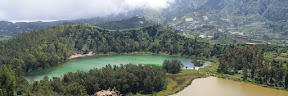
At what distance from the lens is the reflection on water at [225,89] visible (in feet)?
249

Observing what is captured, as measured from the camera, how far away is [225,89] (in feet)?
266

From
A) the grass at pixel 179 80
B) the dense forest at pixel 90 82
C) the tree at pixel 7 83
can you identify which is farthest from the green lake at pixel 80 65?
the tree at pixel 7 83

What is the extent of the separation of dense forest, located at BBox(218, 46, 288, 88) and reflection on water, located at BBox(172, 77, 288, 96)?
26.1 ft

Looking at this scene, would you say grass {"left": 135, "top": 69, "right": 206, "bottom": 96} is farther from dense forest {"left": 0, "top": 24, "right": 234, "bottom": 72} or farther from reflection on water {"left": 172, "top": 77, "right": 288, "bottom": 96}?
dense forest {"left": 0, "top": 24, "right": 234, "bottom": 72}

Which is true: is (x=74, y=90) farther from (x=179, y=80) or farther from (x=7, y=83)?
(x=179, y=80)

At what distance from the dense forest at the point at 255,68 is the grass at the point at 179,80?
17.1 m

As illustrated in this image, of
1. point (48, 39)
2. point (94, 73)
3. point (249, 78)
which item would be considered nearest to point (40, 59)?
point (48, 39)

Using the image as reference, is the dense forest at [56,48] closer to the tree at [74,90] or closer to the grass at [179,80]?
the grass at [179,80]

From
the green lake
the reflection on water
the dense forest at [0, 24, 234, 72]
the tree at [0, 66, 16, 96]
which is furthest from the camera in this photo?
the dense forest at [0, 24, 234, 72]

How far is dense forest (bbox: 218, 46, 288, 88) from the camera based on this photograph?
8638cm

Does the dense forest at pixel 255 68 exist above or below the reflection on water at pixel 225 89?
above

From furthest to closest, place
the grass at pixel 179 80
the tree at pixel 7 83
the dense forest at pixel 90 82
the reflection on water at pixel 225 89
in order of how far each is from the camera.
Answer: the grass at pixel 179 80, the reflection on water at pixel 225 89, the dense forest at pixel 90 82, the tree at pixel 7 83

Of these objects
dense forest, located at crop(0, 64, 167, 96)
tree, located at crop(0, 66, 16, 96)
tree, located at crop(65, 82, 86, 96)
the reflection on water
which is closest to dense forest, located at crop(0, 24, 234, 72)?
dense forest, located at crop(0, 64, 167, 96)

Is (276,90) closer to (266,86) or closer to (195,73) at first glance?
(266,86)
